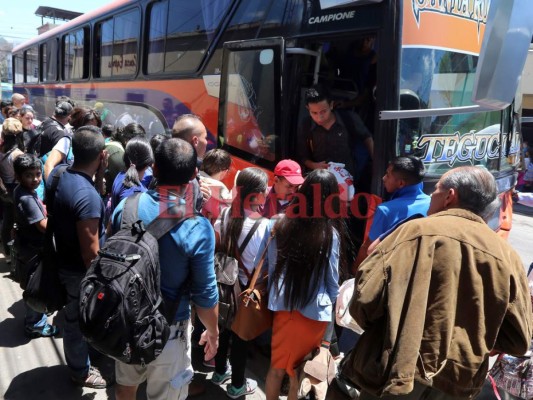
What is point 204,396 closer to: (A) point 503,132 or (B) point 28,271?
(B) point 28,271

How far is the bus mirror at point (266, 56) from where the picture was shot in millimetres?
4105

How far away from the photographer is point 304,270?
2.51 m

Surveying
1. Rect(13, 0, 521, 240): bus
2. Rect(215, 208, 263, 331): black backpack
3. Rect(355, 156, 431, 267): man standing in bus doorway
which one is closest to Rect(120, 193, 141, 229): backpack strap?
Rect(215, 208, 263, 331): black backpack

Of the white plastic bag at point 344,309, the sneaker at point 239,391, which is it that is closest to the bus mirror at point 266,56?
the white plastic bag at point 344,309

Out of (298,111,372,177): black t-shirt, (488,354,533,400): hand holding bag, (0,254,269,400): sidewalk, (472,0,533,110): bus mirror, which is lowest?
(0,254,269,400): sidewalk

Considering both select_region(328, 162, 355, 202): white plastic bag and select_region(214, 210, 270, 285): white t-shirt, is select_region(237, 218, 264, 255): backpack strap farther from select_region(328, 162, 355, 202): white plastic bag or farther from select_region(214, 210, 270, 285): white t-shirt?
select_region(328, 162, 355, 202): white plastic bag

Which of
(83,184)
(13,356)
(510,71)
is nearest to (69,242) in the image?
(83,184)

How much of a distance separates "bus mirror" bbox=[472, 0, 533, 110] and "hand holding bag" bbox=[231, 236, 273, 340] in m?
1.49

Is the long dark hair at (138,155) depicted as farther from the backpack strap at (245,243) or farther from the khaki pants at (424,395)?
the khaki pants at (424,395)

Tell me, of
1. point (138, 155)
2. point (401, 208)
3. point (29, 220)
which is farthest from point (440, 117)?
point (29, 220)

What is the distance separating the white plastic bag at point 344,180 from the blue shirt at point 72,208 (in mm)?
1987

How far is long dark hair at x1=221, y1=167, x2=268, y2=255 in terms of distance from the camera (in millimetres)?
2857

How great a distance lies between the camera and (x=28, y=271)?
304 centimetres

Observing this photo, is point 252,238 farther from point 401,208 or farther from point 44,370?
point 44,370
